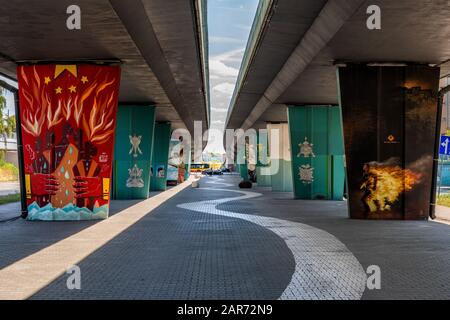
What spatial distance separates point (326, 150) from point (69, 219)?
661 inches

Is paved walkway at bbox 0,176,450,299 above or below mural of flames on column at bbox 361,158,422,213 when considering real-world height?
below

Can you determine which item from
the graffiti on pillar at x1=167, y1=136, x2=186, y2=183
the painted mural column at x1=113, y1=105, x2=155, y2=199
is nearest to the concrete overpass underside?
the painted mural column at x1=113, y1=105, x2=155, y2=199

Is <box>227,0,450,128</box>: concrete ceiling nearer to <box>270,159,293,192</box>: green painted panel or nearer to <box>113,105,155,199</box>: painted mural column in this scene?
<box>113,105,155,199</box>: painted mural column

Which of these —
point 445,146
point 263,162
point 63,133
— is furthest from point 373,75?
point 263,162

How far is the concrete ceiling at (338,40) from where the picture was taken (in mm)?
12961

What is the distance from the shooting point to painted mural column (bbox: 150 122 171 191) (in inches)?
1663

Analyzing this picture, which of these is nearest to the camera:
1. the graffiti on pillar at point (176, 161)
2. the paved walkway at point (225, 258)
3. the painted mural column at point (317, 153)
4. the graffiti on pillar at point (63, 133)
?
the paved walkway at point (225, 258)

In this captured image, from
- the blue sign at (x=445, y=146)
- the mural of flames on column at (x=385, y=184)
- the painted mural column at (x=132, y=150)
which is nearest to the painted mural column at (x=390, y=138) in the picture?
the mural of flames on column at (x=385, y=184)

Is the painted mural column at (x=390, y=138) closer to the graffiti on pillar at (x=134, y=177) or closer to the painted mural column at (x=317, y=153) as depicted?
the painted mural column at (x=317, y=153)

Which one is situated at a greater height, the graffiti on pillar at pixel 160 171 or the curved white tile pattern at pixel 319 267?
the graffiti on pillar at pixel 160 171

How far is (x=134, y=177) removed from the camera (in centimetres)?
3103

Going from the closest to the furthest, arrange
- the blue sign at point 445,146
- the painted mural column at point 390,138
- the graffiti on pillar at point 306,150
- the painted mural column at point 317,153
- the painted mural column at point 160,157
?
the painted mural column at point 390,138, the blue sign at point 445,146, the painted mural column at point 317,153, the graffiti on pillar at point 306,150, the painted mural column at point 160,157

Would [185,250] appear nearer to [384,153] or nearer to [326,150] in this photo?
[384,153]
